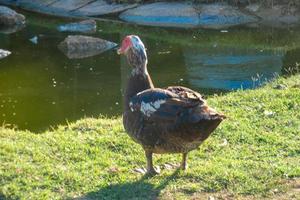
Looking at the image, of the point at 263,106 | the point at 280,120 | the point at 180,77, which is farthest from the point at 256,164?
the point at 180,77


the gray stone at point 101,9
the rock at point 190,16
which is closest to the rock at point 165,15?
the rock at point 190,16

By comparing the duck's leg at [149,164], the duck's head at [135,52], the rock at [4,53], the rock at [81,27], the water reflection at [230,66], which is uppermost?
the duck's head at [135,52]

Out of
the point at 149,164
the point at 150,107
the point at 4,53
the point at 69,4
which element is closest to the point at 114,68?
the point at 4,53

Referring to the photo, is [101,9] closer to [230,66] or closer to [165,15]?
[165,15]

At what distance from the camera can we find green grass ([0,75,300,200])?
5086 mm

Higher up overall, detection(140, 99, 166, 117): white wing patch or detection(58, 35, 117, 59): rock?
detection(140, 99, 166, 117): white wing patch

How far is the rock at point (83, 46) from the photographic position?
14109 millimetres

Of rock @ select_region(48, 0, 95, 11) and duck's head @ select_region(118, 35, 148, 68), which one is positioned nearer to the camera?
duck's head @ select_region(118, 35, 148, 68)

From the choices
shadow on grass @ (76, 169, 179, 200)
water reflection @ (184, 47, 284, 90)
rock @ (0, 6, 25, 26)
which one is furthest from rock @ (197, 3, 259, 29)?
shadow on grass @ (76, 169, 179, 200)

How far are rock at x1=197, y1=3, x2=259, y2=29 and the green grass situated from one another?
9.98 metres

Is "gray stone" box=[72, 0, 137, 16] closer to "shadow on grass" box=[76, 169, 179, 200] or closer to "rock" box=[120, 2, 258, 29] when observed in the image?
"rock" box=[120, 2, 258, 29]

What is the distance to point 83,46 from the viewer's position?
14.4m

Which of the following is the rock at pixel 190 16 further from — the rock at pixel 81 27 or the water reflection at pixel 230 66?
the water reflection at pixel 230 66

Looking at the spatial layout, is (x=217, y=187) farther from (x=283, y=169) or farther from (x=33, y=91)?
(x=33, y=91)
